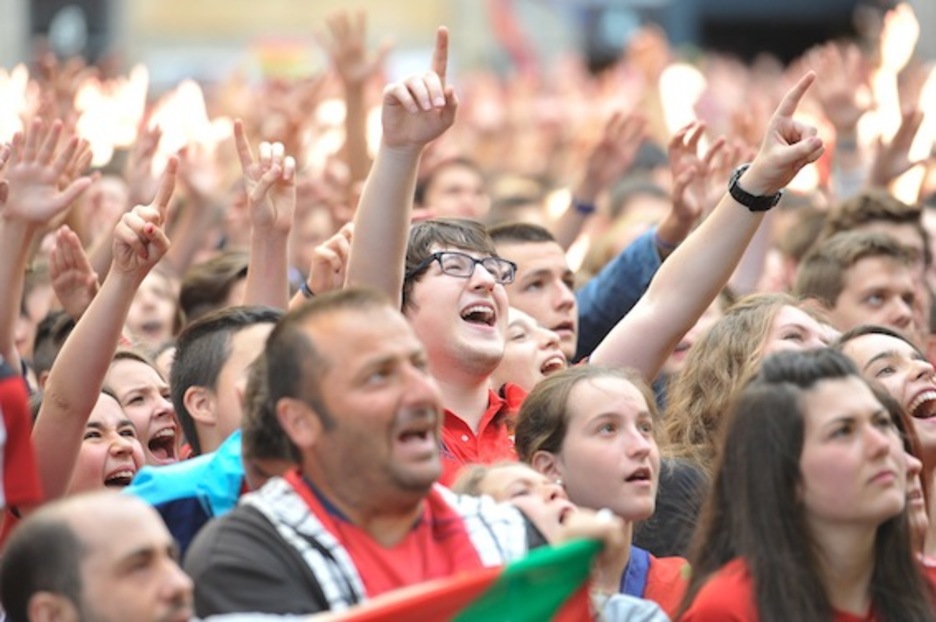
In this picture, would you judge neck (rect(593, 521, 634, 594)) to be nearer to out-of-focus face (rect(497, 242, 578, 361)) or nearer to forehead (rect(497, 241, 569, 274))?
out-of-focus face (rect(497, 242, 578, 361))

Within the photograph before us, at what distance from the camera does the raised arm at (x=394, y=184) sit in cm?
524

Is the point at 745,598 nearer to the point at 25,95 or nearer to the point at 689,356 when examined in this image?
the point at 689,356

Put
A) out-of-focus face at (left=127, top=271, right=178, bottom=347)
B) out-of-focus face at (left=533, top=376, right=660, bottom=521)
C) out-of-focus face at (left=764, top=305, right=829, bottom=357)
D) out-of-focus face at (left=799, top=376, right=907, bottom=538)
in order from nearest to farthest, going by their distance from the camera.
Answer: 1. out-of-focus face at (left=799, top=376, right=907, bottom=538)
2. out-of-focus face at (left=533, top=376, right=660, bottom=521)
3. out-of-focus face at (left=764, top=305, right=829, bottom=357)
4. out-of-focus face at (left=127, top=271, right=178, bottom=347)

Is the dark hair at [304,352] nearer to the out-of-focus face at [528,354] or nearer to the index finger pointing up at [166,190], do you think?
the index finger pointing up at [166,190]

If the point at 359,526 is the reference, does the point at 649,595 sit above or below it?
below

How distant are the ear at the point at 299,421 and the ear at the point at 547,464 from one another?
1.06 meters

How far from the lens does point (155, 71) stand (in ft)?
95.1

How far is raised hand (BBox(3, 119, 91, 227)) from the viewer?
5.47 meters

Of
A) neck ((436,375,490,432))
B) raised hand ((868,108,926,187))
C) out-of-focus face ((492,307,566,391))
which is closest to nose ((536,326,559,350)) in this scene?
out-of-focus face ((492,307,566,391))

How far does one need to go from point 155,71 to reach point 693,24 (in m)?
7.74

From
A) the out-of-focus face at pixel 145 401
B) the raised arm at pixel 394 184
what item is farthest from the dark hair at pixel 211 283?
the raised arm at pixel 394 184

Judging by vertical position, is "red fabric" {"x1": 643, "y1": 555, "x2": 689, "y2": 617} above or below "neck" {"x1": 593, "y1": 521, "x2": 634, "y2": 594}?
below

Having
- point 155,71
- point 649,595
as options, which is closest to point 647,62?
point 649,595

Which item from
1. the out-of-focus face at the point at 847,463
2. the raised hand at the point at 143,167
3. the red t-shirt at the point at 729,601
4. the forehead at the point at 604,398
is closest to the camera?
the red t-shirt at the point at 729,601
